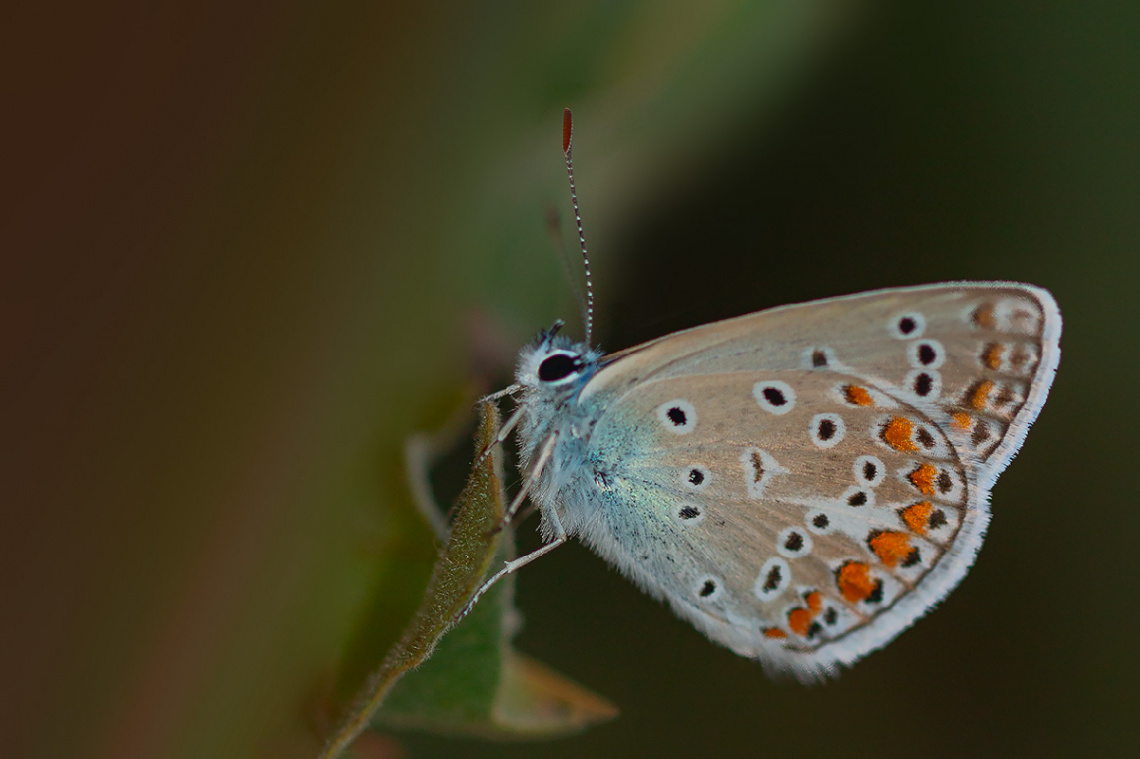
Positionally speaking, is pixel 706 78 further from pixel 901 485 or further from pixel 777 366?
pixel 901 485

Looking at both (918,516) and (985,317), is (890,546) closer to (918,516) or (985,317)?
(918,516)

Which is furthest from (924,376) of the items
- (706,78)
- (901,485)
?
(706,78)

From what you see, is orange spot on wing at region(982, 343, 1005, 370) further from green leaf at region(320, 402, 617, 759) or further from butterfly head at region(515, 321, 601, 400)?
green leaf at region(320, 402, 617, 759)

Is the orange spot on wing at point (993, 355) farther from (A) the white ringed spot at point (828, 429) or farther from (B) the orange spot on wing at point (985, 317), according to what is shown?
(A) the white ringed spot at point (828, 429)

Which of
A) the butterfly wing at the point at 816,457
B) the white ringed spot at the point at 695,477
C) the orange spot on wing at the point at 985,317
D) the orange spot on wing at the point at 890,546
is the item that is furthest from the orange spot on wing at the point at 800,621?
the orange spot on wing at the point at 985,317

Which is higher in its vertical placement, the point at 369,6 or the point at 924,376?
the point at 369,6

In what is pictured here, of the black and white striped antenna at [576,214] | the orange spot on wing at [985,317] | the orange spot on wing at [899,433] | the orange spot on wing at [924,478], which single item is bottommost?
the orange spot on wing at [924,478]

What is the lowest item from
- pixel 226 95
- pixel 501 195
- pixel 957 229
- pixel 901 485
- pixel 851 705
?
pixel 851 705
